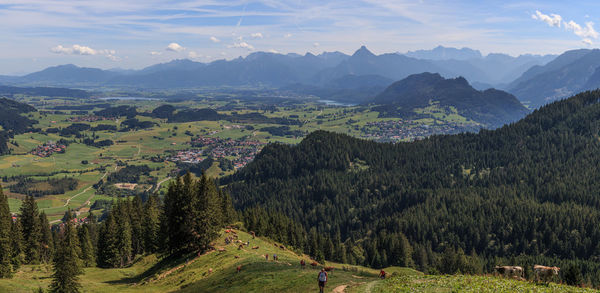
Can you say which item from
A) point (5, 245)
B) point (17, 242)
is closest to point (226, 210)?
point (17, 242)

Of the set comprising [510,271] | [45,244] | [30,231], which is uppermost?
[510,271]

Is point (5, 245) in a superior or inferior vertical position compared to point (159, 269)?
superior

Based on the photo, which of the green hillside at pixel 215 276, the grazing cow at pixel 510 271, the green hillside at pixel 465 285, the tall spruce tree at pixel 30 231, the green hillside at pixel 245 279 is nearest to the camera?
the green hillside at pixel 465 285

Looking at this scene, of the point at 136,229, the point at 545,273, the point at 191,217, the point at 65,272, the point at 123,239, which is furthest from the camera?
the point at 136,229

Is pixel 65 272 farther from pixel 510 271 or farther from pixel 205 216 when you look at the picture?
pixel 510 271

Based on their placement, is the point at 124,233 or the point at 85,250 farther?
the point at 85,250

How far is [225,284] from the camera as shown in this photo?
51969mm

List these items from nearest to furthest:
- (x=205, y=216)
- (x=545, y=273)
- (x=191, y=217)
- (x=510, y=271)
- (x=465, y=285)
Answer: (x=465, y=285) → (x=545, y=273) → (x=510, y=271) → (x=191, y=217) → (x=205, y=216)

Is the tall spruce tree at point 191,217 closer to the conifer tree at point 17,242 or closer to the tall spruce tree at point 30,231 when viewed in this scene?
the conifer tree at point 17,242

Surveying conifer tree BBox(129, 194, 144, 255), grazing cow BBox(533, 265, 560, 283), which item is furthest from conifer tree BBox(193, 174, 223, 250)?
grazing cow BBox(533, 265, 560, 283)

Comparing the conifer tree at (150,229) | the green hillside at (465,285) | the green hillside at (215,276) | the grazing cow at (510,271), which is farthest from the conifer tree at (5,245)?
the grazing cow at (510,271)

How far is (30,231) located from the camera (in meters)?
96.5

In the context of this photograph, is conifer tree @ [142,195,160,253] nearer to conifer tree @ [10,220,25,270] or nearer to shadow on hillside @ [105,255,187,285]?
shadow on hillside @ [105,255,187,285]

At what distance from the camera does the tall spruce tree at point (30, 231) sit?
9534 cm
